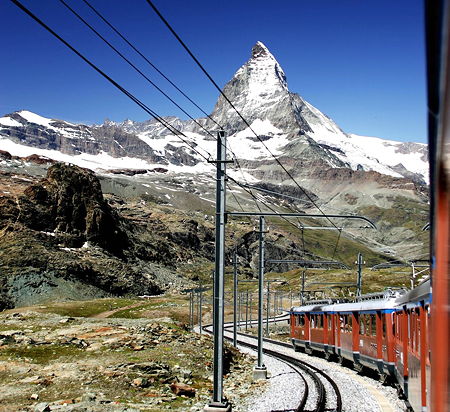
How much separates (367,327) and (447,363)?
25181 mm

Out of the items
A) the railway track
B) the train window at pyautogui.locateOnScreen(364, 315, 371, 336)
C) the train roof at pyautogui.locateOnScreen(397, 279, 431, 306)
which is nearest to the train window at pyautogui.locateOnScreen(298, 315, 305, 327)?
the railway track

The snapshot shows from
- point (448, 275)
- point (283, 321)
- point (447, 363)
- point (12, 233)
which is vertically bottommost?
point (283, 321)

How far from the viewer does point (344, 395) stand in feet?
80.5

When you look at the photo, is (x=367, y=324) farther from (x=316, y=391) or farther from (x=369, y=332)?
(x=316, y=391)

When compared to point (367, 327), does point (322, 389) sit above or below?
below

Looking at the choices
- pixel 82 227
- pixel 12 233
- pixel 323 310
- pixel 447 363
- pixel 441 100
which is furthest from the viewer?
pixel 82 227

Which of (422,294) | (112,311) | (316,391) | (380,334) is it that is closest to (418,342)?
(422,294)

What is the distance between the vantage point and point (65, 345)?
134 ft

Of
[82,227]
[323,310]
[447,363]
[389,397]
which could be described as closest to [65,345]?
[323,310]

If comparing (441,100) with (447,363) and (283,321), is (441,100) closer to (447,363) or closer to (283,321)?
(447,363)

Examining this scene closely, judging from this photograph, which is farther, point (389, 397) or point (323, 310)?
point (323, 310)

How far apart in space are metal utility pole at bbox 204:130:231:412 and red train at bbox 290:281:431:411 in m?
5.93

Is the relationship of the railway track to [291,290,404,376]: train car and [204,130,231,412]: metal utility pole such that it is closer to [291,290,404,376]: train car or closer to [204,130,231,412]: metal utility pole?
[291,290,404,376]: train car

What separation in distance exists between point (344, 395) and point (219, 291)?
9.27 m
